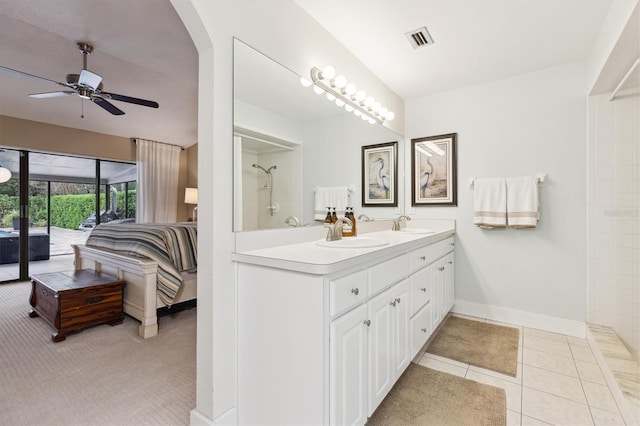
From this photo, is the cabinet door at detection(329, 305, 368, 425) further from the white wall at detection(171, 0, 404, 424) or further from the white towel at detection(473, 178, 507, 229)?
the white towel at detection(473, 178, 507, 229)

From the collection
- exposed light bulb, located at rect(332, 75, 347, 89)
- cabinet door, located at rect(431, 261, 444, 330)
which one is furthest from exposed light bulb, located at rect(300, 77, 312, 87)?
cabinet door, located at rect(431, 261, 444, 330)

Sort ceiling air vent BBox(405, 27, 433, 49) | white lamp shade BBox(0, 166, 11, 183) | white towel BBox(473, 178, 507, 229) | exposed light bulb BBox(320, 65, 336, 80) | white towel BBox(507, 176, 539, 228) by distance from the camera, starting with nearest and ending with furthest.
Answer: exposed light bulb BBox(320, 65, 336, 80) → ceiling air vent BBox(405, 27, 433, 49) → white towel BBox(507, 176, 539, 228) → white towel BBox(473, 178, 507, 229) → white lamp shade BBox(0, 166, 11, 183)

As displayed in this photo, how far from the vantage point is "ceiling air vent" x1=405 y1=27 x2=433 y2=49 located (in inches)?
83.7

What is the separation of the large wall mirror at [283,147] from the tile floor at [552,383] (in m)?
1.46

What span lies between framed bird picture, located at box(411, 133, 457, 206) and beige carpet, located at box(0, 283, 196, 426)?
265cm

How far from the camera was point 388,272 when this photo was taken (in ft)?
5.19

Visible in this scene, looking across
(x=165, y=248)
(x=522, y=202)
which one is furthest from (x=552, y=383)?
(x=165, y=248)

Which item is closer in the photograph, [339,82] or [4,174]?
[339,82]

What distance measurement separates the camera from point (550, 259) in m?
2.64

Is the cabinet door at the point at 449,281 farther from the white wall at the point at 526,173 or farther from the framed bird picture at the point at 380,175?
the framed bird picture at the point at 380,175

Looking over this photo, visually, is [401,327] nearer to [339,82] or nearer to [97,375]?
[339,82]

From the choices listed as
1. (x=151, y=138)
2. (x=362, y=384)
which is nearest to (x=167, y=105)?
(x=151, y=138)

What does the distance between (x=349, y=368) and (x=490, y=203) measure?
2278 millimetres

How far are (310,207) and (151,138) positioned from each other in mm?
4674
